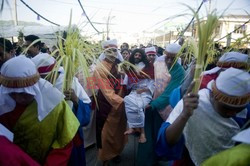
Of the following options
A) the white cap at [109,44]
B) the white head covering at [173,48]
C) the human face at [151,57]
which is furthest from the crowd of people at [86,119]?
the human face at [151,57]

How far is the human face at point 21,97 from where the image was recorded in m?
1.56

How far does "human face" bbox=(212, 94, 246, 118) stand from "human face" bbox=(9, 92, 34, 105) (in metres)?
1.37

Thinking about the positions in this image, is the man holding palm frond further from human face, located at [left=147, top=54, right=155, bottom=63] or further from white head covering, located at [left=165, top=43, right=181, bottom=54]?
human face, located at [left=147, top=54, right=155, bottom=63]

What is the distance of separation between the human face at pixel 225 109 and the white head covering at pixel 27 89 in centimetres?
116

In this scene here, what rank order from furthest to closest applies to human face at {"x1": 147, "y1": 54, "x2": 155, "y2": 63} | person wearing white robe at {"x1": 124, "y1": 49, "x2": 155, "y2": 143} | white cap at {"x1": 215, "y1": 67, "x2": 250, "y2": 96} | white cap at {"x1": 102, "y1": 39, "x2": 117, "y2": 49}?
human face at {"x1": 147, "y1": 54, "x2": 155, "y2": 63} → white cap at {"x1": 102, "y1": 39, "x2": 117, "y2": 49} → person wearing white robe at {"x1": 124, "y1": 49, "x2": 155, "y2": 143} → white cap at {"x1": 215, "y1": 67, "x2": 250, "y2": 96}

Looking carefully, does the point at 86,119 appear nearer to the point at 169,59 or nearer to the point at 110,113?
the point at 110,113

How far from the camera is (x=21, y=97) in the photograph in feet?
5.16

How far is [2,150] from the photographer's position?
1059 millimetres

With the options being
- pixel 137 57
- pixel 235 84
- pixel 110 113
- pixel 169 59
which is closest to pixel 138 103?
pixel 110 113

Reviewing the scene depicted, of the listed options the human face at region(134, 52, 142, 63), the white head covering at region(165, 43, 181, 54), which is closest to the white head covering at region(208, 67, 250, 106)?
the white head covering at region(165, 43, 181, 54)

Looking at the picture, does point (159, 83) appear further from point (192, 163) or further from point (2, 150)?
point (2, 150)

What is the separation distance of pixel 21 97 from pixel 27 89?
113mm

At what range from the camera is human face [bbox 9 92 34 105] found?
5.13ft

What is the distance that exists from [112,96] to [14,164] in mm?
2075
